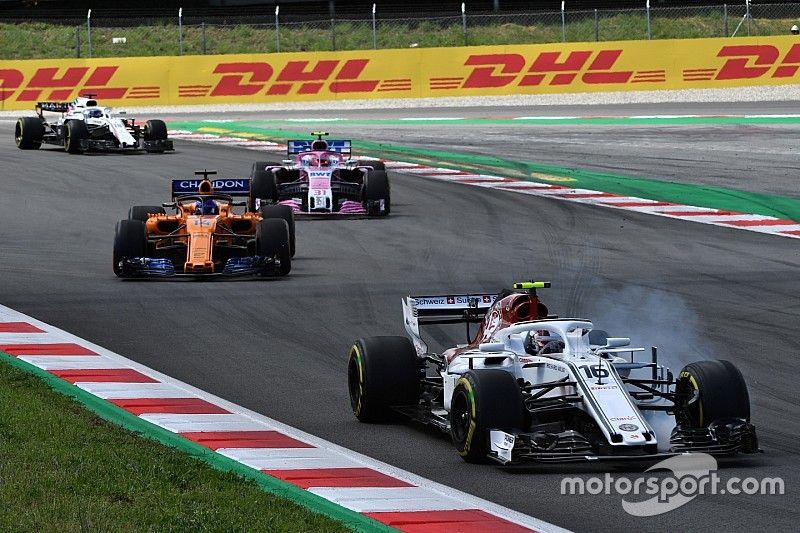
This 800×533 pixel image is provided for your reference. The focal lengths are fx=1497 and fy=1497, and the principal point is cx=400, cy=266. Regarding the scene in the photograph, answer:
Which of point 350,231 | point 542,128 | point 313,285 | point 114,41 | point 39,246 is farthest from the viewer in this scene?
point 114,41

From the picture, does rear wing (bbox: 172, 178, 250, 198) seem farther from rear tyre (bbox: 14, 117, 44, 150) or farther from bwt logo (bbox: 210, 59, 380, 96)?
bwt logo (bbox: 210, 59, 380, 96)

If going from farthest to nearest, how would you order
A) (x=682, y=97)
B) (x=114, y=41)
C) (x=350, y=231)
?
(x=114, y=41) < (x=682, y=97) < (x=350, y=231)

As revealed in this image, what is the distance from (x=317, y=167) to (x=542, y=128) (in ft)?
47.7

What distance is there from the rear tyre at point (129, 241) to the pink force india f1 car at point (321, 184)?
6.15 m


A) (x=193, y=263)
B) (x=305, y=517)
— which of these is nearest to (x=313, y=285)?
(x=193, y=263)

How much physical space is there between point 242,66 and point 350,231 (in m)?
21.8

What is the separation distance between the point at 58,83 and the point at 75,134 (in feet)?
29.7

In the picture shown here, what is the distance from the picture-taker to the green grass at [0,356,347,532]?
7801 millimetres

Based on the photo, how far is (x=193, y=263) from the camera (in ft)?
62.1

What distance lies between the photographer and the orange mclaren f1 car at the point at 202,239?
18938 mm

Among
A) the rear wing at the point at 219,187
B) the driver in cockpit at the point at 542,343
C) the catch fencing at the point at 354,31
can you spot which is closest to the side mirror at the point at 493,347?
the driver in cockpit at the point at 542,343

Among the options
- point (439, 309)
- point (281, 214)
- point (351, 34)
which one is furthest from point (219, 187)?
point (351, 34)

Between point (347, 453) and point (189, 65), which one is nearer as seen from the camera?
point (347, 453)

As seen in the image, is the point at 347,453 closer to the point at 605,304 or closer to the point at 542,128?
the point at 605,304
